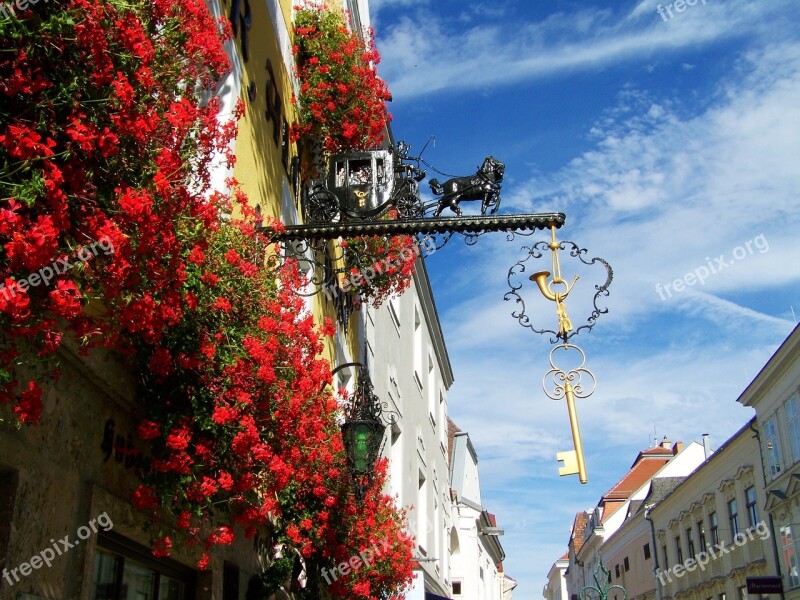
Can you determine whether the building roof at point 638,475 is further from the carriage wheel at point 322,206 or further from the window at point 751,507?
the carriage wheel at point 322,206

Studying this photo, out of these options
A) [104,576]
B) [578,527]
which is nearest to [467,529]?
[104,576]

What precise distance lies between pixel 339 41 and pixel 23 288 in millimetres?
7979

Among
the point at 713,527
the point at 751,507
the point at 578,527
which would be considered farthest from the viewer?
the point at 578,527

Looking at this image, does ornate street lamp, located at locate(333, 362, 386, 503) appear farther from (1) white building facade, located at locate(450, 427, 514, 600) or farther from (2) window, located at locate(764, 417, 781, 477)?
(1) white building facade, located at locate(450, 427, 514, 600)

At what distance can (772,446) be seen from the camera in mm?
24984

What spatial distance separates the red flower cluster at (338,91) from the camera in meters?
9.89

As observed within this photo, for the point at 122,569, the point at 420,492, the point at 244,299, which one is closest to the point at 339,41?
the point at 244,299

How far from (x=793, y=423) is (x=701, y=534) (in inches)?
438

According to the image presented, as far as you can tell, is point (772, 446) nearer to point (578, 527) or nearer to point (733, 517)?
point (733, 517)

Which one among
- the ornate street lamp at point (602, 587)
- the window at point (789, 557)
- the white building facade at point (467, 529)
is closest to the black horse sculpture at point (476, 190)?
the ornate street lamp at point (602, 587)

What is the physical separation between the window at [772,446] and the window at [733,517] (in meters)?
3.93

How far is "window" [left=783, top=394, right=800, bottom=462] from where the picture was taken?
22.7m

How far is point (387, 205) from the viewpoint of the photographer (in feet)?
23.2

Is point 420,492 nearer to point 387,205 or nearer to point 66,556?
point 387,205
